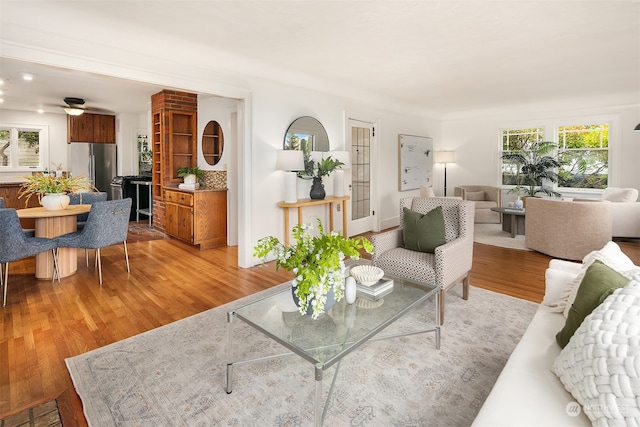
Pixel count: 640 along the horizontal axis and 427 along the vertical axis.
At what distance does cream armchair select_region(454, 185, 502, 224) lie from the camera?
265 inches

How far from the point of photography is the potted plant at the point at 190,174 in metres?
5.47

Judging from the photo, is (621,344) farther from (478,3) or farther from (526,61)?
(526,61)

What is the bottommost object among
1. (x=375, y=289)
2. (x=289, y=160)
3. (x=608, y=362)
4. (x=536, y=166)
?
(x=375, y=289)

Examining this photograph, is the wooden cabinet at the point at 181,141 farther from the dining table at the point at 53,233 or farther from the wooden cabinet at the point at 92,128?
the wooden cabinet at the point at 92,128

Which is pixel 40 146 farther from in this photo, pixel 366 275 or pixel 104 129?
pixel 366 275

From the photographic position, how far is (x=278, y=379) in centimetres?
200

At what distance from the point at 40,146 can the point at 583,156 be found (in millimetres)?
11102

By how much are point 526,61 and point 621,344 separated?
4.08 m

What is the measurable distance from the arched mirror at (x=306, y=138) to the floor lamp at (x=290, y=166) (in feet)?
1.14

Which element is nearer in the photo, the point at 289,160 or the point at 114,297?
the point at 114,297

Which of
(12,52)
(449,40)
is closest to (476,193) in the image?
(449,40)

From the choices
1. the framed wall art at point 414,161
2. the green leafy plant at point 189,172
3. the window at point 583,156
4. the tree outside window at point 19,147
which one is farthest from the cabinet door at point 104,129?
the window at point 583,156

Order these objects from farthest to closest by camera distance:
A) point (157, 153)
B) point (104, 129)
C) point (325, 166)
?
point (104, 129)
point (157, 153)
point (325, 166)

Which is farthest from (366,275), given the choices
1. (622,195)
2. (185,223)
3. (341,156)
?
(622,195)
